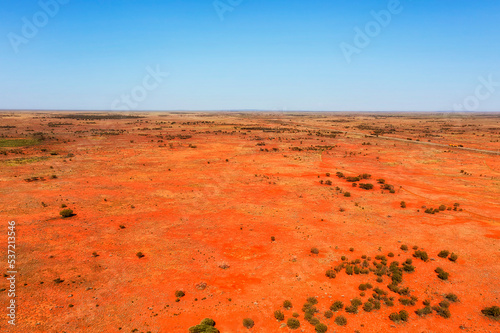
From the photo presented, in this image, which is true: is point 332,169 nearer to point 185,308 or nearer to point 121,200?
point 121,200

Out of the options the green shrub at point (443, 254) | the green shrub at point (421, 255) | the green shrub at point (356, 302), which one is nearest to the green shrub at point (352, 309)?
the green shrub at point (356, 302)

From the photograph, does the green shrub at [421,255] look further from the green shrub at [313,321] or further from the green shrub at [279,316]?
the green shrub at [279,316]

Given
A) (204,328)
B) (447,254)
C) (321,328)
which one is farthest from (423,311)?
(204,328)

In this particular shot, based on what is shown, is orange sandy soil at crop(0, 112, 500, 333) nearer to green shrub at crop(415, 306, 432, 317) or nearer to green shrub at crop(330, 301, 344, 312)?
green shrub at crop(415, 306, 432, 317)

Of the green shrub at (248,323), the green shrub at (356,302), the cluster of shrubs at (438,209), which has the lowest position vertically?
the green shrub at (248,323)

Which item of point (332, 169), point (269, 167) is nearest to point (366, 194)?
point (332, 169)
